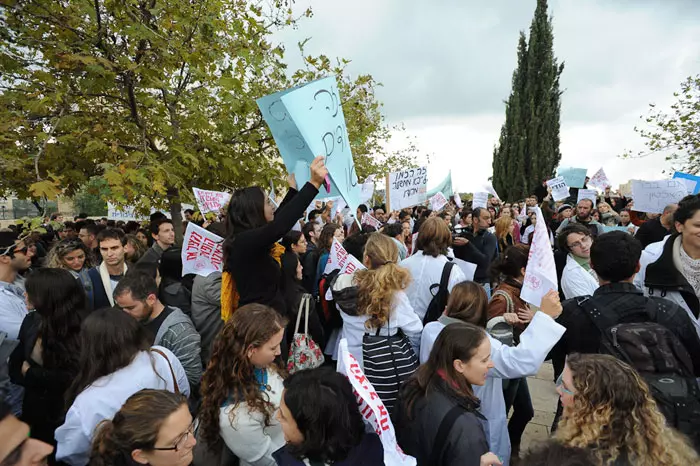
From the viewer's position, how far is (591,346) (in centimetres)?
245

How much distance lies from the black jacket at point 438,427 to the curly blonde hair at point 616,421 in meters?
0.37

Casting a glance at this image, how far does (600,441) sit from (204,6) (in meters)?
6.08

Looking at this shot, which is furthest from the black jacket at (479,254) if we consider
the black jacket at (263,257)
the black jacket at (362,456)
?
the black jacket at (362,456)

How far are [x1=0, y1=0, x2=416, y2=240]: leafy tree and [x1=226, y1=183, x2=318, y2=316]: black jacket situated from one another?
226 cm

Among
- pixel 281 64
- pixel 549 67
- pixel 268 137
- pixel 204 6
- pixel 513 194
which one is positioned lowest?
pixel 513 194

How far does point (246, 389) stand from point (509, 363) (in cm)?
151

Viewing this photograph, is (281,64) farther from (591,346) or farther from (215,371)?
(591,346)

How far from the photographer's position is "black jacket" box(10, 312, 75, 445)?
9.11 ft

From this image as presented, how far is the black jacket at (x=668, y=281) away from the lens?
278cm

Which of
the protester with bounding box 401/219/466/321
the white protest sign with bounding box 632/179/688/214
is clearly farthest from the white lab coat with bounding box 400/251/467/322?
the white protest sign with bounding box 632/179/688/214

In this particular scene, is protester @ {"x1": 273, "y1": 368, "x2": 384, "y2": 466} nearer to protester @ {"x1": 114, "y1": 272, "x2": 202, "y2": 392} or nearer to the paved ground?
protester @ {"x1": 114, "y1": 272, "x2": 202, "y2": 392}

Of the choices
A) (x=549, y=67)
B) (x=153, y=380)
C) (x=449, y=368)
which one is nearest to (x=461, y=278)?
(x=449, y=368)

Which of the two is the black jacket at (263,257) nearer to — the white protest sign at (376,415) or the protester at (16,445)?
the white protest sign at (376,415)

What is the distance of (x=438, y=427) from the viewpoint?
1.90m
